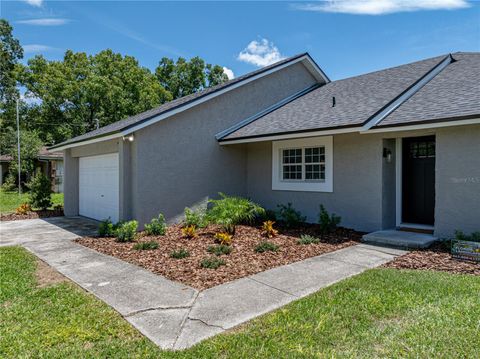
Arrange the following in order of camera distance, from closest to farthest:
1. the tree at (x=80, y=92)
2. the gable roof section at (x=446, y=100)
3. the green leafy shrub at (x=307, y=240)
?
the gable roof section at (x=446, y=100), the green leafy shrub at (x=307, y=240), the tree at (x=80, y=92)

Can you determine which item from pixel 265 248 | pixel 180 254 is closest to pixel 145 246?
pixel 180 254

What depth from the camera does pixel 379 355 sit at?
10.3 ft

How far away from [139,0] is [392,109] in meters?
9.29

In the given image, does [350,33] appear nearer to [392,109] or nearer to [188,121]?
[392,109]

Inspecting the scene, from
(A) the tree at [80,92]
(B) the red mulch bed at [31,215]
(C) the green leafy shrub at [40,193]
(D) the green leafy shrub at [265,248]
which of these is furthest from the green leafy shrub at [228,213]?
(A) the tree at [80,92]

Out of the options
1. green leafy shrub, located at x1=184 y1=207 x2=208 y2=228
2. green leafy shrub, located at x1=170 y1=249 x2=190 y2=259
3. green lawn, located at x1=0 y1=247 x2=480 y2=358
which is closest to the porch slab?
green lawn, located at x1=0 y1=247 x2=480 y2=358

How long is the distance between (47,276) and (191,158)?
19.6 ft

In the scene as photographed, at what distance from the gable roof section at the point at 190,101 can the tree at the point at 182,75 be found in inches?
1274

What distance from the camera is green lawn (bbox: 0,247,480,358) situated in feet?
10.6

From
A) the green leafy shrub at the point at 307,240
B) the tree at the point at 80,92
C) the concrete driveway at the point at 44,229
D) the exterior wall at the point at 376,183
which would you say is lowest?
the concrete driveway at the point at 44,229

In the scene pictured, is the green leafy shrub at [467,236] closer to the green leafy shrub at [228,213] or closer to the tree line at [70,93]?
→ the green leafy shrub at [228,213]

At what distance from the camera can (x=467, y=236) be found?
23.6 feet

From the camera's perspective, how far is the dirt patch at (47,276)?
5371 millimetres

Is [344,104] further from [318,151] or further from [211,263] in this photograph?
[211,263]
